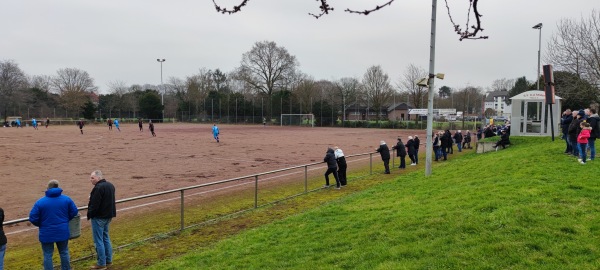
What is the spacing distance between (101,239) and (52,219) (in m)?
0.91

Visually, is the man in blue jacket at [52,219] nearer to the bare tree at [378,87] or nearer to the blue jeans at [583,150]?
the blue jeans at [583,150]

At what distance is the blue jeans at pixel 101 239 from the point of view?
23.1 feet

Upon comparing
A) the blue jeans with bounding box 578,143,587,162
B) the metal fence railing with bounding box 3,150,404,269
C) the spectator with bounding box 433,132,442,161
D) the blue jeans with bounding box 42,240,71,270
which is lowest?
the metal fence railing with bounding box 3,150,404,269

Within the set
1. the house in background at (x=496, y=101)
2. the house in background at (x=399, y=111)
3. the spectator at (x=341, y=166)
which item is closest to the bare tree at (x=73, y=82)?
the house in background at (x=399, y=111)

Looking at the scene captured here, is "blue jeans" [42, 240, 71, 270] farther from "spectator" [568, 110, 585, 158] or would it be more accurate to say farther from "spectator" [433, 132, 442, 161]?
"spectator" [433, 132, 442, 161]

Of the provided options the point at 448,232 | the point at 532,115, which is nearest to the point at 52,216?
the point at 448,232

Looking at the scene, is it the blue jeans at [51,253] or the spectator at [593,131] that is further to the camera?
the spectator at [593,131]

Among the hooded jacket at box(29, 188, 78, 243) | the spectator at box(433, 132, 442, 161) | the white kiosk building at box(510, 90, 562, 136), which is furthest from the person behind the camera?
the spectator at box(433, 132, 442, 161)

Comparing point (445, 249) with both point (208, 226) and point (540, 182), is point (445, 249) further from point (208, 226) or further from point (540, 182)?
point (208, 226)

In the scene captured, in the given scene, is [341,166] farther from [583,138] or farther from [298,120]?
[298,120]

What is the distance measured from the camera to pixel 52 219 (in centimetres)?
645

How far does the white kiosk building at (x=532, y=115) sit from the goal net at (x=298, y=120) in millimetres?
55191

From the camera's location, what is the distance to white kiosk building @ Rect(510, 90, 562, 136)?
72.8 ft

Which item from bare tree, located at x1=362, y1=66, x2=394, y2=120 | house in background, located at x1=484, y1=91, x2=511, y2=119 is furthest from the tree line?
house in background, located at x1=484, y1=91, x2=511, y2=119
